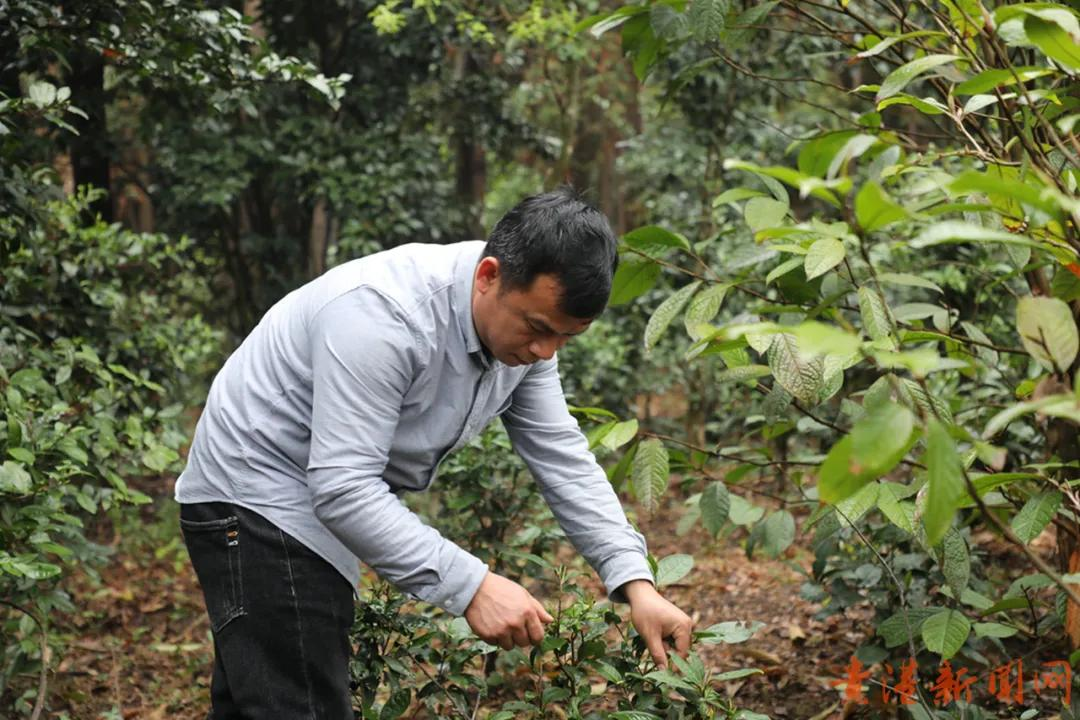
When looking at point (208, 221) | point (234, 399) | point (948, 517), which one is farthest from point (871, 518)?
point (208, 221)

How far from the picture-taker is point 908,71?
2078 mm

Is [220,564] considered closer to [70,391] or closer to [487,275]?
[487,275]

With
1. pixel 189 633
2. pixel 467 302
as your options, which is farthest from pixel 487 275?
pixel 189 633

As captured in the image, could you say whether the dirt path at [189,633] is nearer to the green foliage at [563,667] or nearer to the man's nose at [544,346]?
the green foliage at [563,667]

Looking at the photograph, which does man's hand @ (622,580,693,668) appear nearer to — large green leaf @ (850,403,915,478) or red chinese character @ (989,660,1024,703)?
red chinese character @ (989,660,1024,703)

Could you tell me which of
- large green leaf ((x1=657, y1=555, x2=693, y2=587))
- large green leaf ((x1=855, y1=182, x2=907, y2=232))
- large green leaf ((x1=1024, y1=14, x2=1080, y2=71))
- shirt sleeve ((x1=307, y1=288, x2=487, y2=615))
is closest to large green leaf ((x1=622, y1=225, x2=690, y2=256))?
shirt sleeve ((x1=307, y1=288, x2=487, y2=615))

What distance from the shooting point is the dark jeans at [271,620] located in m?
2.34

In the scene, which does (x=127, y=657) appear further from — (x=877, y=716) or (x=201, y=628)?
(x=877, y=716)

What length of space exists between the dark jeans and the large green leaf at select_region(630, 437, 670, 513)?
2.45 feet

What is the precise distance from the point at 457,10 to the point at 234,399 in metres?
4.85

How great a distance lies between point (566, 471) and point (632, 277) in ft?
1.59

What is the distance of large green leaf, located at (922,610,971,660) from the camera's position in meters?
2.47

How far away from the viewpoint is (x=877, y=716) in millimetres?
2988

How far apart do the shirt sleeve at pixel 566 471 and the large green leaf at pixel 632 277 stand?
0.23m
